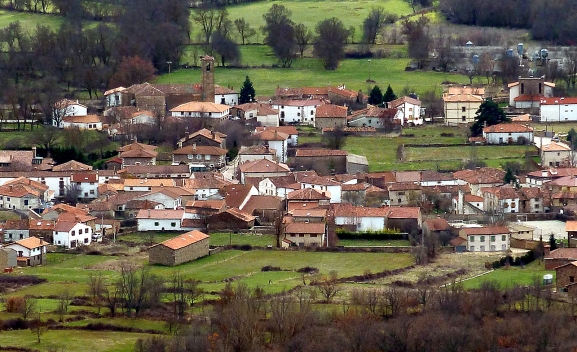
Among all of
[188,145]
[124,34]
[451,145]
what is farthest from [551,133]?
[124,34]

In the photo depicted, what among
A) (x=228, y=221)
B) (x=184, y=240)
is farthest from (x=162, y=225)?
(x=184, y=240)

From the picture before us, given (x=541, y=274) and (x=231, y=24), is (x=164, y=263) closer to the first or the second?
(x=541, y=274)

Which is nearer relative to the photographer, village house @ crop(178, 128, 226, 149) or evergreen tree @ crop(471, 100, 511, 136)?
village house @ crop(178, 128, 226, 149)

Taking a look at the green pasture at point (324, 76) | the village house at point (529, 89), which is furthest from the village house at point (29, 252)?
the village house at point (529, 89)

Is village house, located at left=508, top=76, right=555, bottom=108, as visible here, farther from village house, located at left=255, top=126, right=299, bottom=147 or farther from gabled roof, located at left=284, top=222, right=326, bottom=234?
gabled roof, located at left=284, top=222, right=326, bottom=234

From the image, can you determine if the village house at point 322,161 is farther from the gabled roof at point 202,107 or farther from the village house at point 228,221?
the village house at point 228,221

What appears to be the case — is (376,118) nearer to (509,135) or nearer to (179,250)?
(509,135)

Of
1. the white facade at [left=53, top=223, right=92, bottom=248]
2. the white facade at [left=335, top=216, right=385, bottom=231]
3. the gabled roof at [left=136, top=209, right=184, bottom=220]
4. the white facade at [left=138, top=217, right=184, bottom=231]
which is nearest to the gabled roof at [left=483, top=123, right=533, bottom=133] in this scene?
the white facade at [left=335, top=216, right=385, bottom=231]
